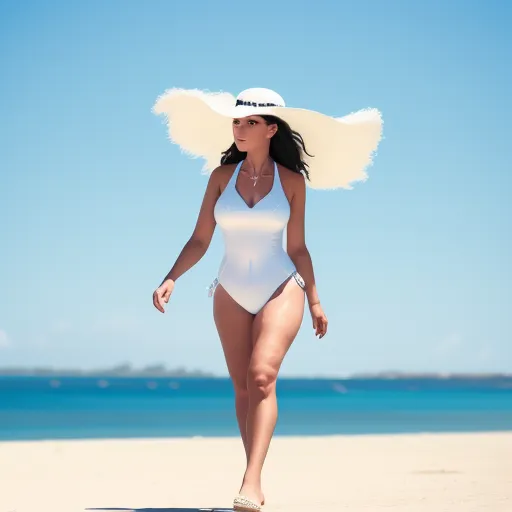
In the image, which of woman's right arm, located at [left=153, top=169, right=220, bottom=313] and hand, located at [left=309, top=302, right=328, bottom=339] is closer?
hand, located at [left=309, top=302, right=328, bottom=339]

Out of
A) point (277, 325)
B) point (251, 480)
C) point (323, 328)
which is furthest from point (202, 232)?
point (251, 480)

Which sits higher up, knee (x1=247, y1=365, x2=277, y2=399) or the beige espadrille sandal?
knee (x1=247, y1=365, x2=277, y2=399)

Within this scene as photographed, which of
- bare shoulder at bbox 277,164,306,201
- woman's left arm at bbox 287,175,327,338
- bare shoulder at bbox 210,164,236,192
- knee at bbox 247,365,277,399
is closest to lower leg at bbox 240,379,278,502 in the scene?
knee at bbox 247,365,277,399

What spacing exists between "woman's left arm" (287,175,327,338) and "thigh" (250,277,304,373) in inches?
3.3

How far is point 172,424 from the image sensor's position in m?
26.9

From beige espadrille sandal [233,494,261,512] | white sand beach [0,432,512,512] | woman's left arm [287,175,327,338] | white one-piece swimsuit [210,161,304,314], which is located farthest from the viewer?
white sand beach [0,432,512,512]

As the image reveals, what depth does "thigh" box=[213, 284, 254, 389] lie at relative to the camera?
5.86 metres

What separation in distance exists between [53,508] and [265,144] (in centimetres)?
266

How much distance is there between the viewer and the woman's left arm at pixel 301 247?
235 inches

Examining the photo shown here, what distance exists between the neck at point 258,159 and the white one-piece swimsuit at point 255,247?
172 millimetres

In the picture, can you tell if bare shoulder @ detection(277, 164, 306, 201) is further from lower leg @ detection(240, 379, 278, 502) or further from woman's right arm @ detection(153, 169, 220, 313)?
lower leg @ detection(240, 379, 278, 502)

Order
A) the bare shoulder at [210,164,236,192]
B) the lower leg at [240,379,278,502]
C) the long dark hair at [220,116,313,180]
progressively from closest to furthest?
the lower leg at [240,379,278,502] < the bare shoulder at [210,164,236,192] < the long dark hair at [220,116,313,180]

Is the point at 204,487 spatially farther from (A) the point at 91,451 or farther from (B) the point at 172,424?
(B) the point at 172,424

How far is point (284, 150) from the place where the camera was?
20.5 feet
